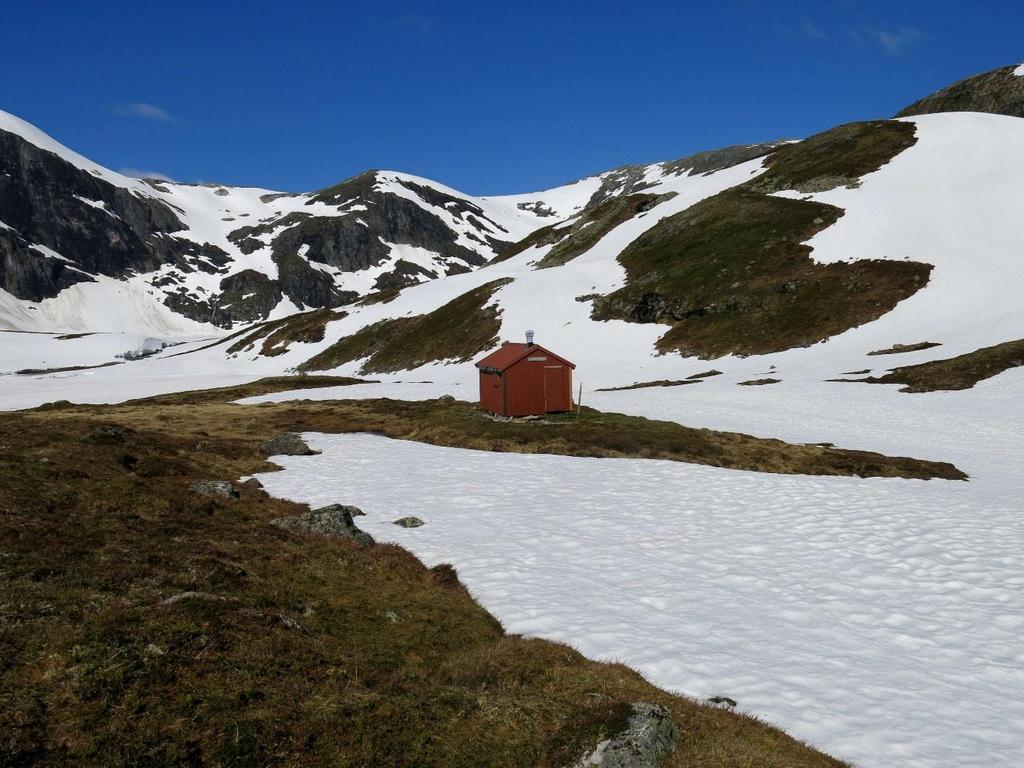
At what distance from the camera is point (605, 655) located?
12164mm

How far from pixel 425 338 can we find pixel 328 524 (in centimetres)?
8093

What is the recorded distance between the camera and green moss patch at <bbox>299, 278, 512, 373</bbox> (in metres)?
90.1

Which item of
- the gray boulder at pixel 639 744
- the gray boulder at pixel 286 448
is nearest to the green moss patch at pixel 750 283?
the gray boulder at pixel 286 448

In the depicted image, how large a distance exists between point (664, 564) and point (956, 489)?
16.5m

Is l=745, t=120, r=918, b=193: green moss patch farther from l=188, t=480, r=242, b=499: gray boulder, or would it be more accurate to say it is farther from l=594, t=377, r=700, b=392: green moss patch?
l=188, t=480, r=242, b=499: gray boulder

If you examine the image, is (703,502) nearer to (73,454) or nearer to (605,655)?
(605,655)

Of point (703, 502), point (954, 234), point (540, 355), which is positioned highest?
point (954, 234)

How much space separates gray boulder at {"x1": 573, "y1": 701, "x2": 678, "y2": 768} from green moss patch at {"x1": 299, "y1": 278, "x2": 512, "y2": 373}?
7800cm

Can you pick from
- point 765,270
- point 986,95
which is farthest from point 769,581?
point 986,95

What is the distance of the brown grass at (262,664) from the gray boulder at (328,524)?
5.22 feet

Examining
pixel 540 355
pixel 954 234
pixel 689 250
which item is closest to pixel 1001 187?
pixel 954 234

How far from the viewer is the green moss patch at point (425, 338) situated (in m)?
90.1

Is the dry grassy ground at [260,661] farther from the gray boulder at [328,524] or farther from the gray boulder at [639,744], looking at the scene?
the gray boulder at [328,524]

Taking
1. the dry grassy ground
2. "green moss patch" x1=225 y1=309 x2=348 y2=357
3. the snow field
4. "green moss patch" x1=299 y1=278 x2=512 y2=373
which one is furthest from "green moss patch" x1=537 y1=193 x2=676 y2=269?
the dry grassy ground
